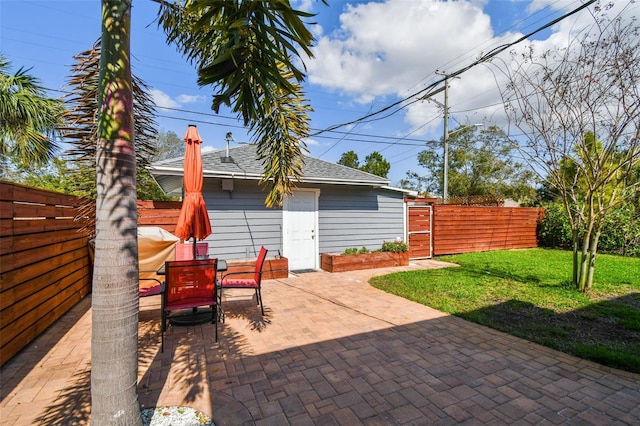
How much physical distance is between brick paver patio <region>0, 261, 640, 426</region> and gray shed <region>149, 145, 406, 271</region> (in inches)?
134

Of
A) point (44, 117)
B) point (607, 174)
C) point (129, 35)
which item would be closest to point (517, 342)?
point (607, 174)

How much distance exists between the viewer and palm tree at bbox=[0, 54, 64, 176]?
7.96 metres

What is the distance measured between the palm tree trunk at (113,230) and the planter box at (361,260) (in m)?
6.68

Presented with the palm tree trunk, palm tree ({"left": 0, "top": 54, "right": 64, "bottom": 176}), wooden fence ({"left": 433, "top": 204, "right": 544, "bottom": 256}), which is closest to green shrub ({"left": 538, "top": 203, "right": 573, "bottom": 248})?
wooden fence ({"left": 433, "top": 204, "right": 544, "bottom": 256})

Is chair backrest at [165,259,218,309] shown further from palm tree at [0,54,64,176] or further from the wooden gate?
the wooden gate

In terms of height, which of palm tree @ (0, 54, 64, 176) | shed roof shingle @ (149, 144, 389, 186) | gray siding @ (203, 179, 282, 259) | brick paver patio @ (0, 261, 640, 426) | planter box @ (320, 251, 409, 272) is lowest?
brick paver patio @ (0, 261, 640, 426)

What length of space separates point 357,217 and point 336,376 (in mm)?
6828

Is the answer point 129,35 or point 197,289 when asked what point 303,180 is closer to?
point 197,289

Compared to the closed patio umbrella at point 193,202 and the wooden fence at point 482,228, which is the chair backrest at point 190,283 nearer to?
the closed patio umbrella at point 193,202

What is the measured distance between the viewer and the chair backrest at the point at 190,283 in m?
3.76

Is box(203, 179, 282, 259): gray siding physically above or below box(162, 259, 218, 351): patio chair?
above

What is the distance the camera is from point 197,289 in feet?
12.9

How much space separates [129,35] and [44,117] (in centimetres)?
934

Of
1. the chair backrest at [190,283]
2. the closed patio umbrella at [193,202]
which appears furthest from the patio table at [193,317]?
the closed patio umbrella at [193,202]
